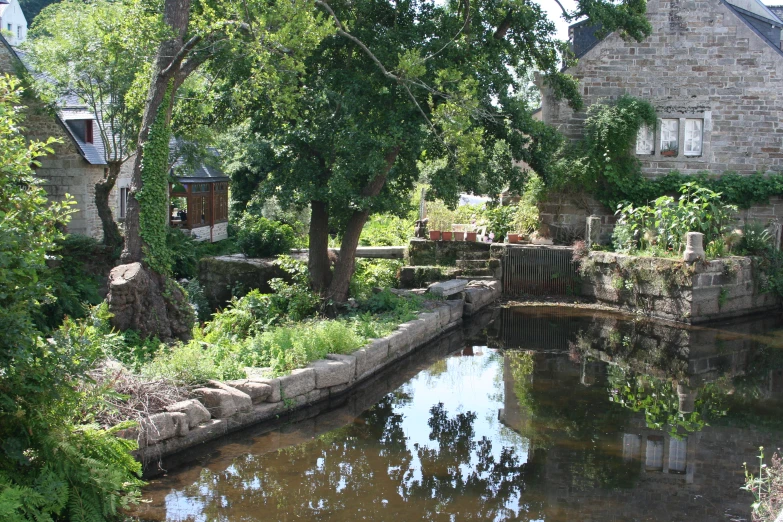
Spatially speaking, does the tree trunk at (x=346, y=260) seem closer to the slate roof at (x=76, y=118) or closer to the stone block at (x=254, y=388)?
the stone block at (x=254, y=388)

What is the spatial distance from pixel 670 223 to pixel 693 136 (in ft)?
13.0

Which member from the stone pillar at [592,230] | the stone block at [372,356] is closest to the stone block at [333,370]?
A: the stone block at [372,356]

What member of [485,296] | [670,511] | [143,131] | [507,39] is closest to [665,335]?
[485,296]

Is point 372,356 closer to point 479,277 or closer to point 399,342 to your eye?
point 399,342

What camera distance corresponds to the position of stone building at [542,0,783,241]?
18.6 m

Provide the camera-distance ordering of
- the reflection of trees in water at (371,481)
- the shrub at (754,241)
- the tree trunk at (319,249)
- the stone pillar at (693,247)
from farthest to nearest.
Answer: the shrub at (754,241)
the stone pillar at (693,247)
the tree trunk at (319,249)
the reflection of trees in water at (371,481)

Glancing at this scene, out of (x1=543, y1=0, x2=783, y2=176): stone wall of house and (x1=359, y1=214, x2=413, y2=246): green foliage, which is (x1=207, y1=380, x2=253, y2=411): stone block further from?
(x1=543, y1=0, x2=783, y2=176): stone wall of house

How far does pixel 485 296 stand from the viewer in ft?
53.7

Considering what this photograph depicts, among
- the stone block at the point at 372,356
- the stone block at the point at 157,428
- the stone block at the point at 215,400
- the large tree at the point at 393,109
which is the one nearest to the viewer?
the stone block at the point at 157,428

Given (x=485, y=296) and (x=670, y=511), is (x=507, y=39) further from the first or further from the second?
(x=670, y=511)

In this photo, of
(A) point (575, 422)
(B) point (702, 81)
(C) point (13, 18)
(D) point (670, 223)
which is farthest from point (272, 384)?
(C) point (13, 18)

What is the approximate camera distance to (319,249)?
558 inches

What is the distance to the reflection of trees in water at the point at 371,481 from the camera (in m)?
6.79

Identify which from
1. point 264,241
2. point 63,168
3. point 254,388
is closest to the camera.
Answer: point 254,388
